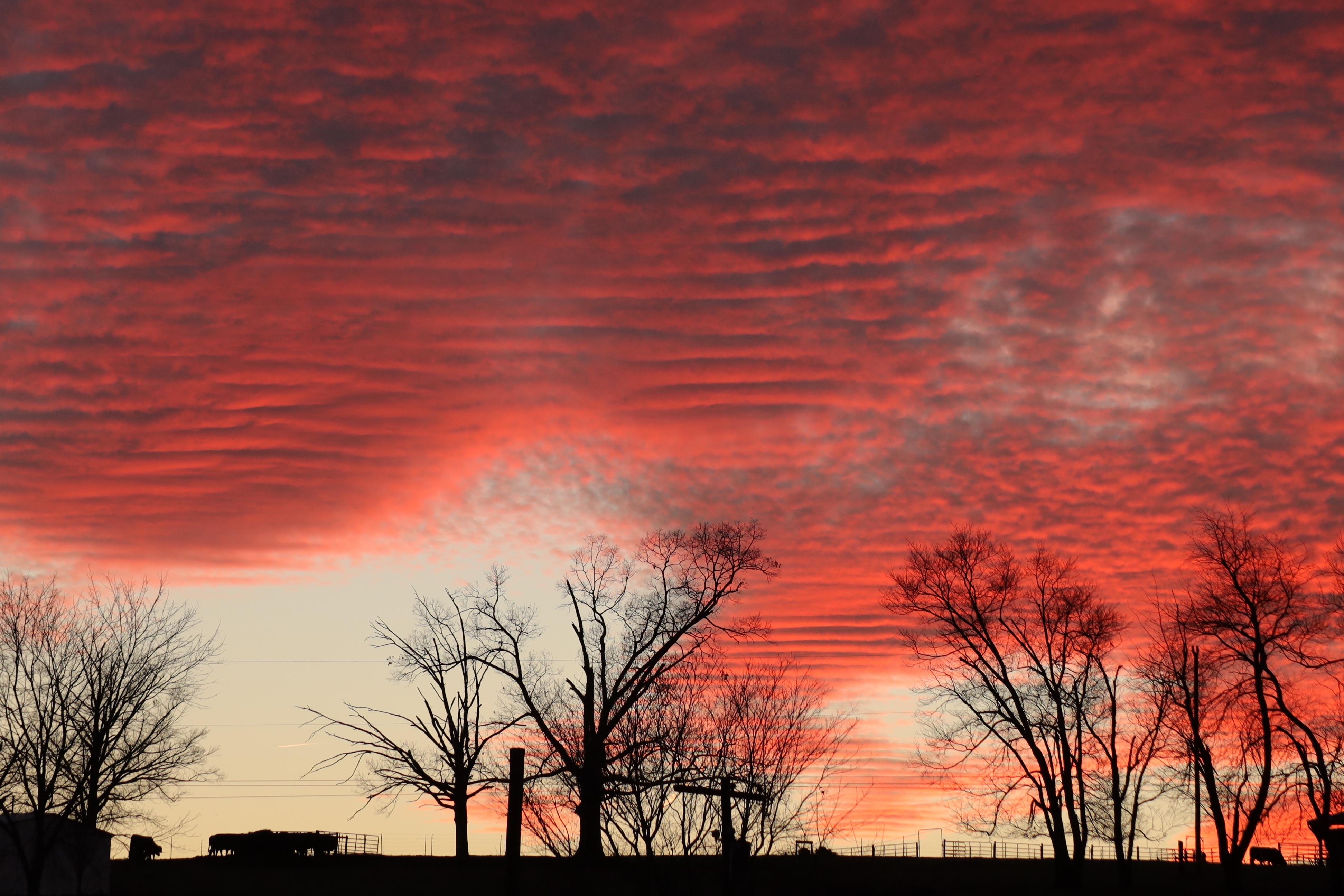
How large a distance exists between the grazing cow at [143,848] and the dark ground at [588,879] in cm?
441

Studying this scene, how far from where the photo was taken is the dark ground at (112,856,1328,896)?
47625 millimetres

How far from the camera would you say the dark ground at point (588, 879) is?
4762 centimetres

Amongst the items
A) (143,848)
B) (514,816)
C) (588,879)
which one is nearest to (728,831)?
(514,816)

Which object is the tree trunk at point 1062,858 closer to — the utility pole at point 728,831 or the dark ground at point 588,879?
the dark ground at point 588,879

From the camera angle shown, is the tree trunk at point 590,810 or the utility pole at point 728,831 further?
the tree trunk at point 590,810

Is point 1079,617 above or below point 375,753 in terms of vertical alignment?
above

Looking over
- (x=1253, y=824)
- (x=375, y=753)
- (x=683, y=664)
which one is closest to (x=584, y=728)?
(x=683, y=664)

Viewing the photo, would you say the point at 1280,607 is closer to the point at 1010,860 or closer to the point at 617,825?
the point at 617,825

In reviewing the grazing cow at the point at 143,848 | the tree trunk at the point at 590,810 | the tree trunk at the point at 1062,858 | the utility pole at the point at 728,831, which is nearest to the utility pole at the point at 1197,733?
the tree trunk at the point at 1062,858

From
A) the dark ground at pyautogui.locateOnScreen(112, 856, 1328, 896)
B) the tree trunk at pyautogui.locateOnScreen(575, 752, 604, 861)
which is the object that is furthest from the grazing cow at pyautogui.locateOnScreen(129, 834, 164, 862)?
the tree trunk at pyautogui.locateOnScreen(575, 752, 604, 861)

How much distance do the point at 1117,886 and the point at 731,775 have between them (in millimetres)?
40359

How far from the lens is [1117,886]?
59.4m

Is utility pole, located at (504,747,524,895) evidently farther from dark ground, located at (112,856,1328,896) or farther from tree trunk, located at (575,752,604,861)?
dark ground, located at (112,856,1328,896)

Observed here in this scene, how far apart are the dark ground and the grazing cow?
14.5ft
